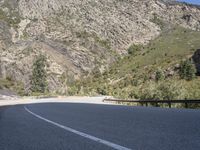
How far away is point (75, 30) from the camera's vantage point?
15900 cm

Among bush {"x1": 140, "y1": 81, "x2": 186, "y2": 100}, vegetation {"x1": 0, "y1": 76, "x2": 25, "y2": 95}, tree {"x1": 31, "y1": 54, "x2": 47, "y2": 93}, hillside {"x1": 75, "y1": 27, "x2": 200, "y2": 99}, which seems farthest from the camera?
tree {"x1": 31, "y1": 54, "x2": 47, "y2": 93}

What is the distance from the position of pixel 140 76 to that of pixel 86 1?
198 ft

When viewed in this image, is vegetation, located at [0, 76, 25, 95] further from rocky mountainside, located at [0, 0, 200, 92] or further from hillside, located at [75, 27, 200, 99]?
hillside, located at [75, 27, 200, 99]

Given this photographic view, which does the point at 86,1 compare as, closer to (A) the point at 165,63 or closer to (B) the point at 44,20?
(B) the point at 44,20

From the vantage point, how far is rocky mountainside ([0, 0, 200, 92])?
13700 cm

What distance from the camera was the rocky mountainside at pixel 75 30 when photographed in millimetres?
137000

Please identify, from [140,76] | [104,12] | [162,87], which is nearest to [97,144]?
[162,87]

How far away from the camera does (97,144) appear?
23.6 feet

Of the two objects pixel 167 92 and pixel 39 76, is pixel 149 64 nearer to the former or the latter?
pixel 39 76

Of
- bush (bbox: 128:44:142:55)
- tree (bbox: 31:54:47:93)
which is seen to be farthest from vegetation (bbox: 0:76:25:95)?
bush (bbox: 128:44:142:55)

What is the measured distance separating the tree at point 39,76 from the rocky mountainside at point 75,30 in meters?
2.96

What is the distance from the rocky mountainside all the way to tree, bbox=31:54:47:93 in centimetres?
296

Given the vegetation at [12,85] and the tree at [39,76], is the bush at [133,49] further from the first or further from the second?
the vegetation at [12,85]

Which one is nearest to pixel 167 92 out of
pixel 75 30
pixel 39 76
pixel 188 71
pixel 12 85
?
pixel 188 71
